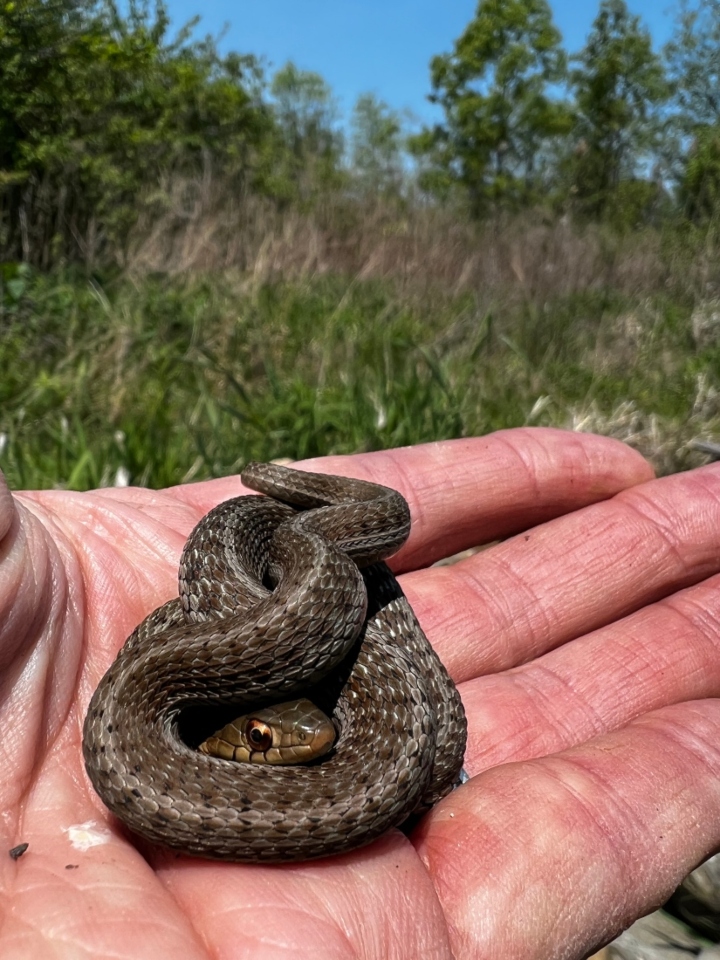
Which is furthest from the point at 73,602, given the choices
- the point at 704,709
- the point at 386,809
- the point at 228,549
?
the point at 704,709

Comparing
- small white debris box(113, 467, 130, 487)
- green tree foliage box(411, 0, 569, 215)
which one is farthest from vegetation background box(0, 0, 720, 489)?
green tree foliage box(411, 0, 569, 215)

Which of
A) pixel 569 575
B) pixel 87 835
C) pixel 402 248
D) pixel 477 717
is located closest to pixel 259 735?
pixel 87 835

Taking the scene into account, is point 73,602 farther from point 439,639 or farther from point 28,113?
point 28,113

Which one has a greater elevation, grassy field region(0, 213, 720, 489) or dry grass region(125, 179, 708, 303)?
dry grass region(125, 179, 708, 303)

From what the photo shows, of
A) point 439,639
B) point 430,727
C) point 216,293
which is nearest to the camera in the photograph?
point 430,727

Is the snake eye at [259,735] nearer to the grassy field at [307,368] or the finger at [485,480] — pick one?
the finger at [485,480]

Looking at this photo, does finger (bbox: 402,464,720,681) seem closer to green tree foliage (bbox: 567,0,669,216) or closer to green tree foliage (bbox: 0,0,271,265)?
green tree foliage (bbox: 0,0,271,265)
